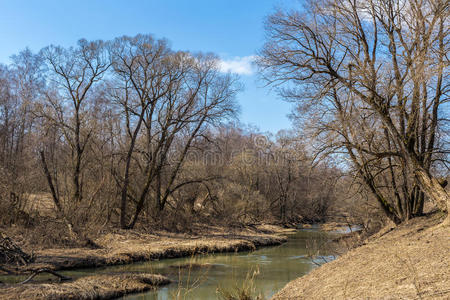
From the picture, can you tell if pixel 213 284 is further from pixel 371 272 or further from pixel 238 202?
pixel 238 202

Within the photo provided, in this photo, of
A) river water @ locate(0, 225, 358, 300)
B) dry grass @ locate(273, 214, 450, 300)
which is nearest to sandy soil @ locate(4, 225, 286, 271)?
river water @ locate(0, 225, 358, 300)

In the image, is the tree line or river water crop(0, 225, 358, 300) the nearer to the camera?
river water crop(0, 225, 358, 300)

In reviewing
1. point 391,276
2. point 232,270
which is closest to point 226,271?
point 232,270

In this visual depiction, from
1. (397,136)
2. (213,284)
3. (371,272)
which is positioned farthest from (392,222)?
(371,272)

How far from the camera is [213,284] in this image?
12578 mm

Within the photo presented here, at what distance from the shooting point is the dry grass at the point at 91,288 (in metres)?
9.26

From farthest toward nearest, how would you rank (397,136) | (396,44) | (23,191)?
(23,191) < (396,44) < (397,136)

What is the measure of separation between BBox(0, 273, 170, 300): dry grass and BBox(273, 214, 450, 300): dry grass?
4.67 metres

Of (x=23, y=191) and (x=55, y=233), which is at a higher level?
(x=23, y=191)

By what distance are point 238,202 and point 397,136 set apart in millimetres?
20159

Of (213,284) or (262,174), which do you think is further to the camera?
(262,174)

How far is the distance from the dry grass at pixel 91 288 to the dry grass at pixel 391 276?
4670 mm

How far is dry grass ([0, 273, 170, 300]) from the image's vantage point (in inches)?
364

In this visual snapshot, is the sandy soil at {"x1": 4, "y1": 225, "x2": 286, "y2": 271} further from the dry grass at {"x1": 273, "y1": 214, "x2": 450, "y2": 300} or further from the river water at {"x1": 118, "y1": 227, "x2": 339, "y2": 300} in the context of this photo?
the dry grass at {"x1": 273, "y1": 214, "x2": 450, "y2": 300}
